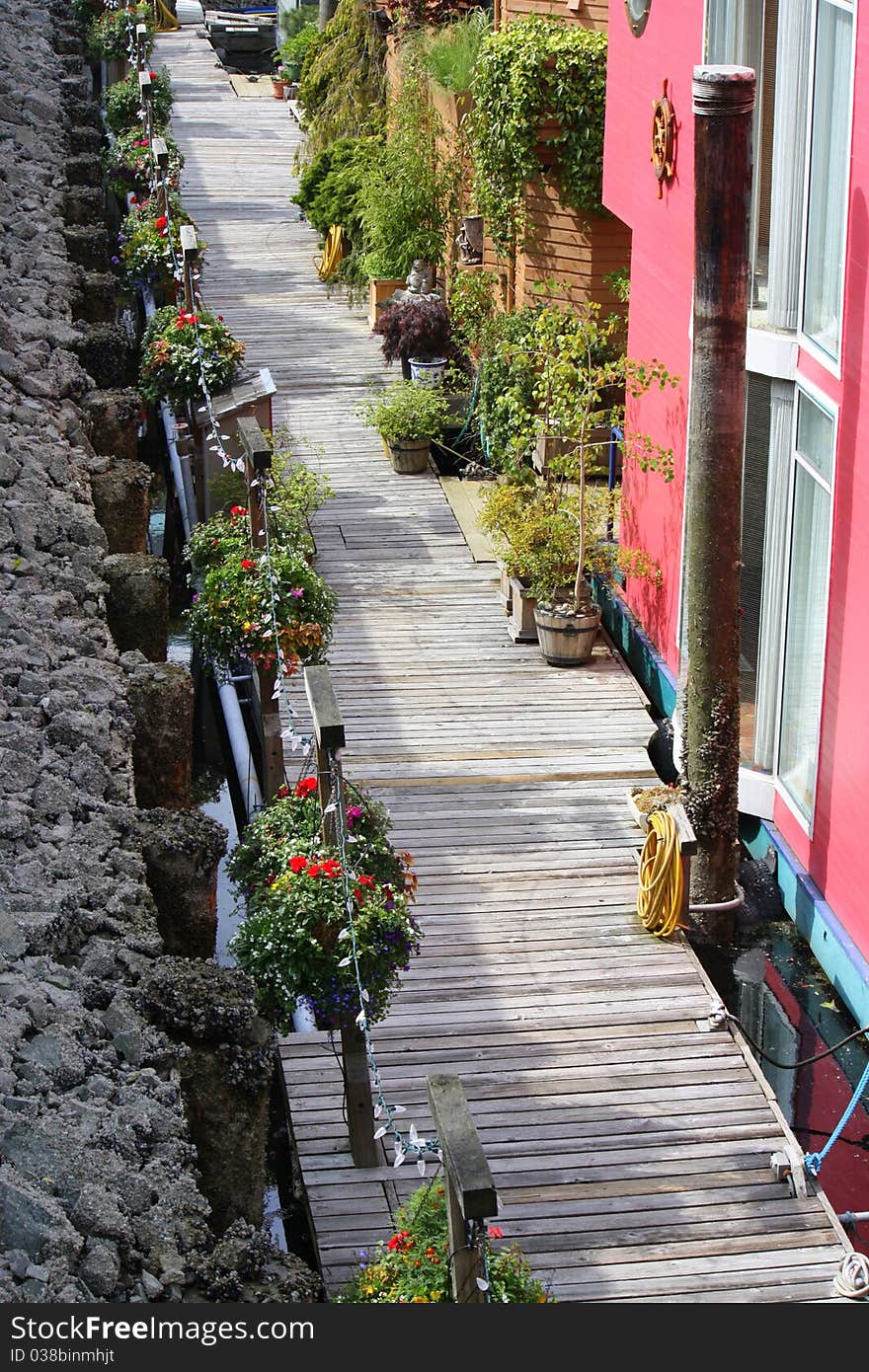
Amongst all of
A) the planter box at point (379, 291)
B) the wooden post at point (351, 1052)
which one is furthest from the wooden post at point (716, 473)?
the planter box at point (379, 291)

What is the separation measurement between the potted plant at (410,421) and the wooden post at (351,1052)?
958cm

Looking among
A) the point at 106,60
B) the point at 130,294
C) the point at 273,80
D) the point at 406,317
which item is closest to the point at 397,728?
the point at 406,317

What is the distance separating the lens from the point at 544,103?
58.0ft

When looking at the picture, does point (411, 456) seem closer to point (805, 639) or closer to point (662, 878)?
point (805, 639)

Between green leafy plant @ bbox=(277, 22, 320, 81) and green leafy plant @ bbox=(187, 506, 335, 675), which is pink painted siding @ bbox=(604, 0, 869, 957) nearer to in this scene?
green leafy plant @ bbox=(187, 506, 335, 675)

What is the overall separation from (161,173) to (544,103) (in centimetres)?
473

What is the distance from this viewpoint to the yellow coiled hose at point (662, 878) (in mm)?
11469

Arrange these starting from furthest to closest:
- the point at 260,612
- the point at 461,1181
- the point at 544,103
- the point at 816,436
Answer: the point at 544,103, the point at 260,612, the point at 816,436, the point at 461,1181

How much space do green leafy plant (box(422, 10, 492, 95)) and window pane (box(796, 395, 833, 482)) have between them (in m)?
9.43

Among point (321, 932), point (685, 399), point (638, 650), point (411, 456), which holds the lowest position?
point (638, 650)

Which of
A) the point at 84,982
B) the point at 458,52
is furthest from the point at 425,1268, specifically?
the point at 458,52

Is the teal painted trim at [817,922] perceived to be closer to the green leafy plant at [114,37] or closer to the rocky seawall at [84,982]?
the rocky seawall at [84,982]

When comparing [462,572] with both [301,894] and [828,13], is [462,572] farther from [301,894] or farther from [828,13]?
[301,894]

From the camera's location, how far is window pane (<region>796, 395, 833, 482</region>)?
37.2ft
